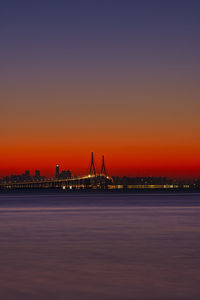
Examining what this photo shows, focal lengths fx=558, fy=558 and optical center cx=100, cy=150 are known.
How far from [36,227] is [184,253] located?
1355 centimetres

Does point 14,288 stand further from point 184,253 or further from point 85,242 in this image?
point 85,242

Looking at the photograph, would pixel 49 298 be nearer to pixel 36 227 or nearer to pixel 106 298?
pixel 106 298

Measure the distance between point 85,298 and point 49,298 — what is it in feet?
2.24

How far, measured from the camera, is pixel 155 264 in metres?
14.8

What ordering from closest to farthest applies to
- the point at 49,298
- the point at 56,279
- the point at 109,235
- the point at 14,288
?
the point at 49,298
the point at 14,288
the point at 56,279
the point at 109,235

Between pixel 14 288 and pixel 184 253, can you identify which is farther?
pixel 184 253

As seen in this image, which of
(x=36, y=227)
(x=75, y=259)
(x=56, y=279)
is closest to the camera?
(x=56, y=279)

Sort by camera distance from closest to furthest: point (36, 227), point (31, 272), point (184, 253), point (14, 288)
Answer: point (14, 288) → point (31, 272) → point (184, 253) → point (36, 227)

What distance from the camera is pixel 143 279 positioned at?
496 inches

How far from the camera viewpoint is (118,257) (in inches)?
650

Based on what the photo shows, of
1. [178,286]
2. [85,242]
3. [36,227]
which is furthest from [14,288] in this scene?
[36,227]

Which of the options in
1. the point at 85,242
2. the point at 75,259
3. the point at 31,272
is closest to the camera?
the point at 31,272

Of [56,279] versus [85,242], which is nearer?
[56,279]

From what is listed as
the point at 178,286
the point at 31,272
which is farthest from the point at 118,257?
the point at 178,286
